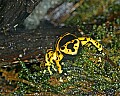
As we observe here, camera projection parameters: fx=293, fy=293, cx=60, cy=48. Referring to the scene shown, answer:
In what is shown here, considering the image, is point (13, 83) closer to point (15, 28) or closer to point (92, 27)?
point (15, 28)

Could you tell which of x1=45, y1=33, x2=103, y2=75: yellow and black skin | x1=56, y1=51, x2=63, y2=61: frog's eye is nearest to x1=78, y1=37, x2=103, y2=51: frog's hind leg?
x1=45, y1=33, x2=103, y2=75: yellow and black skin

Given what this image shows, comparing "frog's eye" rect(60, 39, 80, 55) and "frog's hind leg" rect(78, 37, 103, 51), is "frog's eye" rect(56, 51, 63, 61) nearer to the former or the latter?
"frog's eye" rect(60, 39, 80, 55)

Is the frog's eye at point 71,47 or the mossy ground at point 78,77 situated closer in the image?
the mossy ground at point 78,77

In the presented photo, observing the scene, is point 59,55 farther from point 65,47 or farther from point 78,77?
point 78,77

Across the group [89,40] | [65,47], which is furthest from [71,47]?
[89,40]

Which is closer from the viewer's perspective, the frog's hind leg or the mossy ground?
the mossy ground

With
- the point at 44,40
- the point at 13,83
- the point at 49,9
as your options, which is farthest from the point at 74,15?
the point at 13,83

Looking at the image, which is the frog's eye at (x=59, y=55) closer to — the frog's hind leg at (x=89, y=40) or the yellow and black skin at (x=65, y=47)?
the yellow and black skin at (x=65, y=47)

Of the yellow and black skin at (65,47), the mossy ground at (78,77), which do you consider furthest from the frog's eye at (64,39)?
the mossy ground at (78,77)
